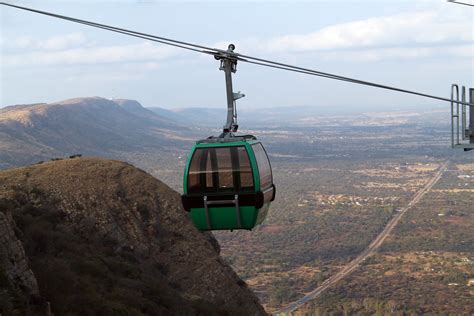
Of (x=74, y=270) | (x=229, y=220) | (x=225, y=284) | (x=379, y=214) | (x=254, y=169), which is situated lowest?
(x=379, y=214)

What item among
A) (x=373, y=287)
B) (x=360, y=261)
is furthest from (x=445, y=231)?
(x=373, y=287)

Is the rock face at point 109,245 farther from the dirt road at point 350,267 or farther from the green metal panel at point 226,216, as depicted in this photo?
the dirt road at point 350,267

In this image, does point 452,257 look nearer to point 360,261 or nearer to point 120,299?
point 360,261

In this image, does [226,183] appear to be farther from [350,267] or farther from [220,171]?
Result: [350,267]

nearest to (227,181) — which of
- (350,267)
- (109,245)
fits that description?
(109,245)

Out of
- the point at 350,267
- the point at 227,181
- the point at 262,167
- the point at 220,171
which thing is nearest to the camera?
the point at 220,171
